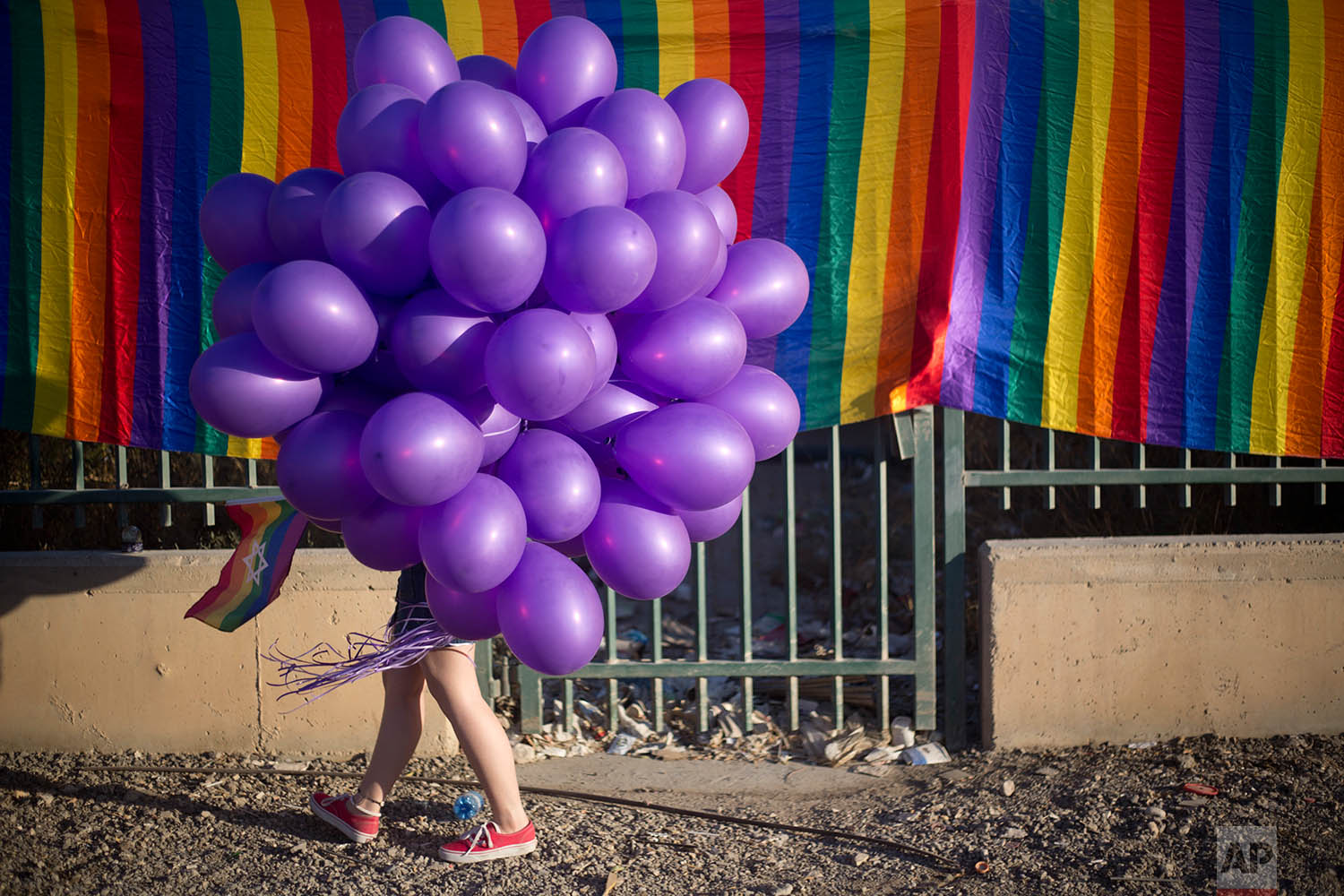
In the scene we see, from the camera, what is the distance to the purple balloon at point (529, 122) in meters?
2.64

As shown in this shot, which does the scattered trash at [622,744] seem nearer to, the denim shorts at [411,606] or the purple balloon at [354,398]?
the denim shorts at [411,606]

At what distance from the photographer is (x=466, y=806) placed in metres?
3.69

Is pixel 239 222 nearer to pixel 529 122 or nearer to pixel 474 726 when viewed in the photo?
→ pixel 529 122

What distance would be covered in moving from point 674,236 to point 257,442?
90.8 inches

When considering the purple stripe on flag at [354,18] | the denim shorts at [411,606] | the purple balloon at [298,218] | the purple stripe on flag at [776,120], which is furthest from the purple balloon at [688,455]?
the purple stripe on flag at [354,18]

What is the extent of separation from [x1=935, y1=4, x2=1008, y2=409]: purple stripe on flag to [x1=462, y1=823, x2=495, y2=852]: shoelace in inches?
86.8

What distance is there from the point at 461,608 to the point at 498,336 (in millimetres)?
666

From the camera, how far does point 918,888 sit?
3377mm

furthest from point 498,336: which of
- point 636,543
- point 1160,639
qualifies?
point 1160,639

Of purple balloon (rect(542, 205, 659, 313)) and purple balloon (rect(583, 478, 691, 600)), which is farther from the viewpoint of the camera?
purple balloon (rect(583, 478, 691, 600))

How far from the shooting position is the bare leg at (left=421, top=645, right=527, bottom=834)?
337 centimetres

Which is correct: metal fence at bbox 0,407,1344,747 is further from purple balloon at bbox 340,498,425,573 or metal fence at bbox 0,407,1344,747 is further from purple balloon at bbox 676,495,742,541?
purple balloon at bbox 340,498,425,573

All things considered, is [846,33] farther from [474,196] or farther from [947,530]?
[474,196]

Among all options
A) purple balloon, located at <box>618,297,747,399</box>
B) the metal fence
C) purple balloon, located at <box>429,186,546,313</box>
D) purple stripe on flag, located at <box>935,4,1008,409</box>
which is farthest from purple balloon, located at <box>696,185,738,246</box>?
the metal fence
